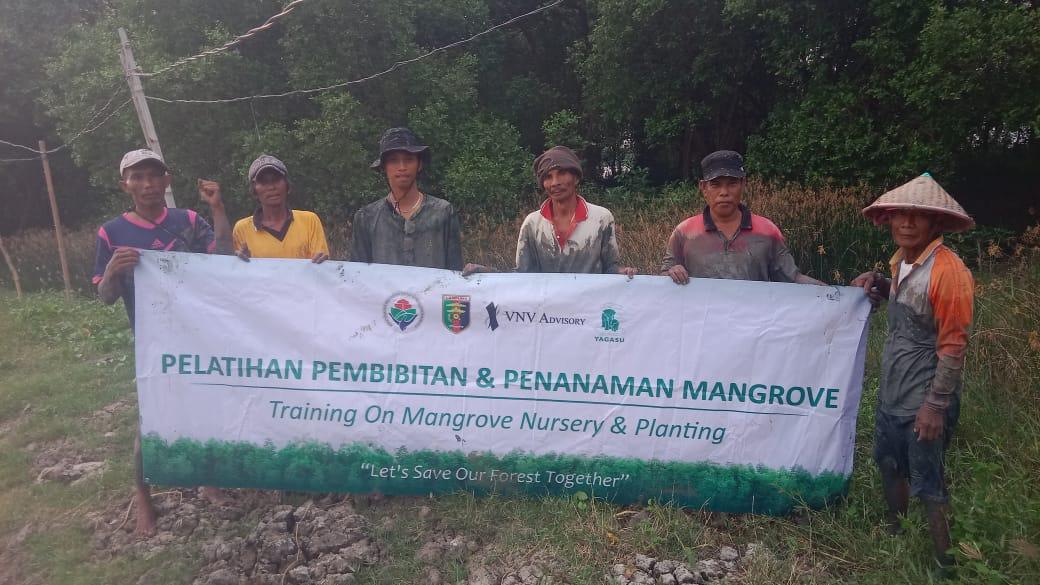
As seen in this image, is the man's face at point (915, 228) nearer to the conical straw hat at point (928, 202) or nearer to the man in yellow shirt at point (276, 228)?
the conical straw hat at point (928, 202)

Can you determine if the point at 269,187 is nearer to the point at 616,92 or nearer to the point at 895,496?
the point at 895,496

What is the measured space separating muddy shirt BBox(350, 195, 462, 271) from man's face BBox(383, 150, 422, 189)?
160 millimetres

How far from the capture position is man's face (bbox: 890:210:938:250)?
2.63 meters

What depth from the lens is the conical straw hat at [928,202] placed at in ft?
8.39

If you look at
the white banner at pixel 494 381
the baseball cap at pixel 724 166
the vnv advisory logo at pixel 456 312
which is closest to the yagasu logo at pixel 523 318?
the white banner at pixel 494 381

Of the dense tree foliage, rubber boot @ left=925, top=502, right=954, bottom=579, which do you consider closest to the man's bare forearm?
rubber boot @ left=925, top=502, right=954, bottom=579

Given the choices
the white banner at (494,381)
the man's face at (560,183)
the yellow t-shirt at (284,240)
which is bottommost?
the white banner at (494,381)

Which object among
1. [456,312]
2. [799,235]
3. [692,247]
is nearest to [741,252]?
[692,247]

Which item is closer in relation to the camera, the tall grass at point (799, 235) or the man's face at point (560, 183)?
the man's face at point (560, 183)

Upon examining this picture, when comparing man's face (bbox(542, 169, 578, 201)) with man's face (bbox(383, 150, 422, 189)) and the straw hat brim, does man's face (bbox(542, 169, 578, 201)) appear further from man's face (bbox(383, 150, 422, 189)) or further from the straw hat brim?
the straw hat brim

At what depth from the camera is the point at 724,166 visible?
3.16 metres

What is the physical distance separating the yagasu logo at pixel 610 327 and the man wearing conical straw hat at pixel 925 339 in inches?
45.7

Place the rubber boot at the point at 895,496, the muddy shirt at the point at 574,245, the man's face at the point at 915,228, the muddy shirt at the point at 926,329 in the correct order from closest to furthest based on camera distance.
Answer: the muddy shirt at the point at 926,329
the man's face at the point at 915,228
the rubber boot at the point at 895,496
the muddy shirt at the point at 574,245

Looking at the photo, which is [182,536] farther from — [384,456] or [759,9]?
[759,9]
